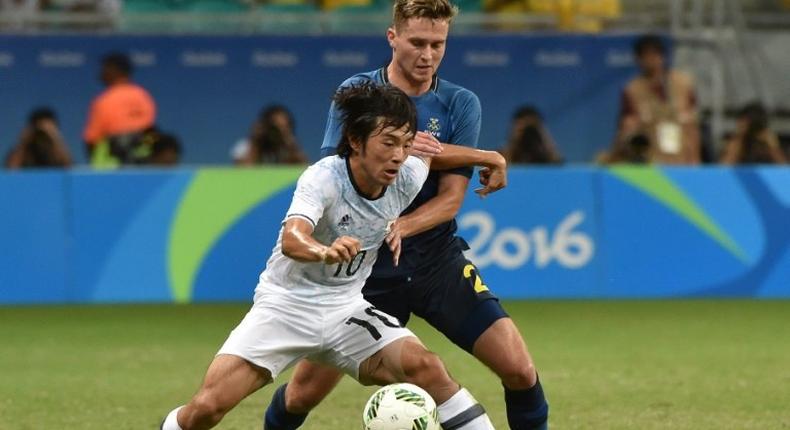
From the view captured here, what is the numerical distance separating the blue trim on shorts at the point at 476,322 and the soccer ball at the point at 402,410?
0.64m

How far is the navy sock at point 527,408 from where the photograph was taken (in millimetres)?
7207

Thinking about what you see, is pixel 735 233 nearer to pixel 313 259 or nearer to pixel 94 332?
pixel 94 332

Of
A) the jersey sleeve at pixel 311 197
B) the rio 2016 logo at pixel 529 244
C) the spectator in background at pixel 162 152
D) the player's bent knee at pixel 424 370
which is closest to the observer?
the jersey sleeve at pixel 311 197

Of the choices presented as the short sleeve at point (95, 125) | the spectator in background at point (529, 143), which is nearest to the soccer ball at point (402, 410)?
the spectator in background at point (529, 143)

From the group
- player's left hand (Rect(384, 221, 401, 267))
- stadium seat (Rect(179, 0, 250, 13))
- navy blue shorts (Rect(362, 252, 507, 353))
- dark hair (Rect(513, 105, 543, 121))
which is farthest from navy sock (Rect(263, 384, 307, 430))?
stadium seat (Rect(179, 0, 250, 13))

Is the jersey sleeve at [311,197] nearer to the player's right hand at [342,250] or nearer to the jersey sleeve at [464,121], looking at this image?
the player's right hand at [342,250]

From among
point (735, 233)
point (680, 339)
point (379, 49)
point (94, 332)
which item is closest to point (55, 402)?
point (94, 332)

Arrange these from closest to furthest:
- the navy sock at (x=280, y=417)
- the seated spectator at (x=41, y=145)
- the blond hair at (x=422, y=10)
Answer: the blond hair at (x=422, y=10)
the navy sock at (x=280, y=417)
the seated spectator at (x=41, y=145)

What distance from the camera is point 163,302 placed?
15.0m

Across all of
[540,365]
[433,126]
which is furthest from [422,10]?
[540,365]

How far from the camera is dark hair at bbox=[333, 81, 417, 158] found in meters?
6.46

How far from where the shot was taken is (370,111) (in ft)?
21.3

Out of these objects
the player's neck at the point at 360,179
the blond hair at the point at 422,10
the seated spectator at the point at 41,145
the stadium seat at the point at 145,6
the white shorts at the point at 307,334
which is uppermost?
the blond hair at the point at 422,10

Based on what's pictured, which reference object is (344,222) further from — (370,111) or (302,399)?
(302,399)
